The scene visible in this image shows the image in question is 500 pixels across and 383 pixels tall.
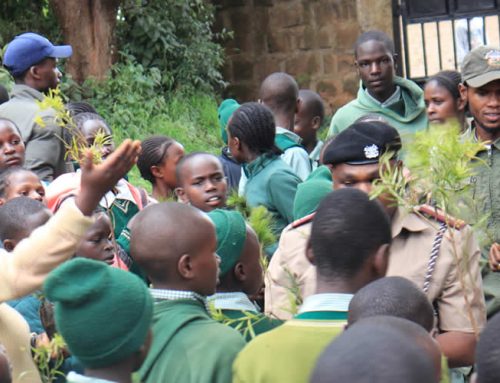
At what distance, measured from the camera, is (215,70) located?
540 inches

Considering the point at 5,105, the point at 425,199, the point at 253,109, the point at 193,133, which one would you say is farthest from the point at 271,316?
the point at 193,133

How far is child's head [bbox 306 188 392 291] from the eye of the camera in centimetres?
354

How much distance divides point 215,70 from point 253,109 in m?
7.01

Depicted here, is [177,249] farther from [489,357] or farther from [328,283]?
[489,357]

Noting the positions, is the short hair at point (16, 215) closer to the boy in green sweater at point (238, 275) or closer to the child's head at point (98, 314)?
the boy in green sweater at point (238, 275)

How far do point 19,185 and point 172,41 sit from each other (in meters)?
7.29

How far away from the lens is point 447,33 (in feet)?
43.3

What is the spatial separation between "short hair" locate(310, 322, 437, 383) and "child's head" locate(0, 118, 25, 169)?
4379 millimetres

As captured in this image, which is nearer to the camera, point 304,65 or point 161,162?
point 161,162

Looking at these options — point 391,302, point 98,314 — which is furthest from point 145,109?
point 98,314

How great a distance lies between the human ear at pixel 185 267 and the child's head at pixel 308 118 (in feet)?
15.1

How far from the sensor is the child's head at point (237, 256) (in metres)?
4.23

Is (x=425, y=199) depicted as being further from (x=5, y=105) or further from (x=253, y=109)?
(x=5, y=105)

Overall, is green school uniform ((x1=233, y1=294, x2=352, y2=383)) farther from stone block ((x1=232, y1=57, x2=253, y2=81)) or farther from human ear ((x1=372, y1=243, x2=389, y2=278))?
stone block ((x1=232, y1=57, x2=253, y2=81))
